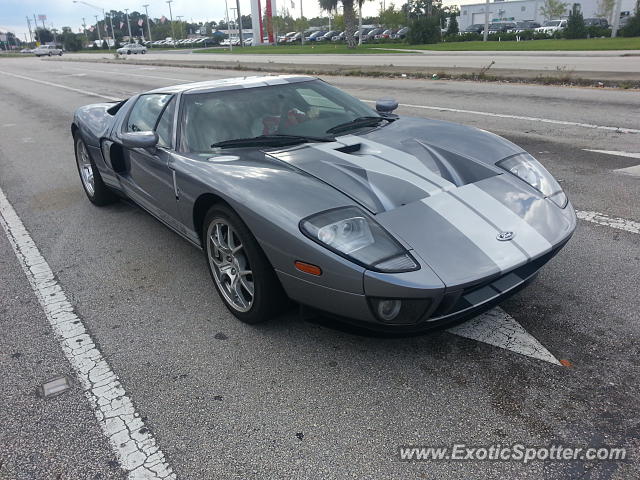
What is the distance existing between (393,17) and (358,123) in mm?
62229

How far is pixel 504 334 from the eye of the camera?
8.93 ft

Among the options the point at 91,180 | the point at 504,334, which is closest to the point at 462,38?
the point at 91,180

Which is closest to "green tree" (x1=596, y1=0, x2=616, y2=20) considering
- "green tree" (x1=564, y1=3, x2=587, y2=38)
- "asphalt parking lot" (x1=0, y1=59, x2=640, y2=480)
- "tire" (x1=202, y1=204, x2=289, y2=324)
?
"green tree" (x1=564, y1=3, x2=587, y2=38)

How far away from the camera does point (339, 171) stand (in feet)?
9.25

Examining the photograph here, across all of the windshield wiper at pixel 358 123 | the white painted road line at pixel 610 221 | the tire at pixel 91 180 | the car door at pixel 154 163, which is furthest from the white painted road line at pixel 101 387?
the white painted road line at pixel 610 221

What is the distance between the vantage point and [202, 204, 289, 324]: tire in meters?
2.68

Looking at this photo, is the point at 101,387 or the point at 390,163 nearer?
the point at 101,387

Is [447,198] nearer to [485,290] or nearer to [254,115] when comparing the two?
[485,290]

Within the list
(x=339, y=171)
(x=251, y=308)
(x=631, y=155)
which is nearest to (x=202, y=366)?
(x=251, y=308)

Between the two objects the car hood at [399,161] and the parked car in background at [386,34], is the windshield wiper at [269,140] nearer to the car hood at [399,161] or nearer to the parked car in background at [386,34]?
the car hood at [399,161]

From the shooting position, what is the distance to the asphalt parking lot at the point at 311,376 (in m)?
2.06

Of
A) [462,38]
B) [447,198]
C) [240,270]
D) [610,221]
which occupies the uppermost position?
[462,38]

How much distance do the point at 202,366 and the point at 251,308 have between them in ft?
1.34

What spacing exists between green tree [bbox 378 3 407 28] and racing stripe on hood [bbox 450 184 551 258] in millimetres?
63151
